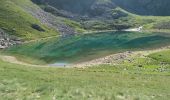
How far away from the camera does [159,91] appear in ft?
121

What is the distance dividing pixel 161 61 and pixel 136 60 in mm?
7487

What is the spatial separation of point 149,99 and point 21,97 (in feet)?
37.3

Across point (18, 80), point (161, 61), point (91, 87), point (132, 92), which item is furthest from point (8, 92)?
point (161, 61)

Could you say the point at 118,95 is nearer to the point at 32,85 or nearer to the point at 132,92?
the point at 132,92

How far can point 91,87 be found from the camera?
119 ft

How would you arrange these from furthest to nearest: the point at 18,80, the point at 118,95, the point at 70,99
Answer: the point at 18,80
the point at 118,95
the point at 70,99

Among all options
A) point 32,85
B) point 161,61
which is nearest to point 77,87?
point 32,85

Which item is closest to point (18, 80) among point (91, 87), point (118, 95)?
point (91, 87)

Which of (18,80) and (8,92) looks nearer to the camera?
(8,92)

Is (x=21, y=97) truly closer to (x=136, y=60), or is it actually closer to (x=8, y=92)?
(x=8, y=92)

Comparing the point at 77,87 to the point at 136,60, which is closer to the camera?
the point at 77,87

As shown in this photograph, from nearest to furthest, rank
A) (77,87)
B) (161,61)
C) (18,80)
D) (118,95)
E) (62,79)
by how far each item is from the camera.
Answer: (118,95), (77,87), (18,80), (62,79), (161,61)

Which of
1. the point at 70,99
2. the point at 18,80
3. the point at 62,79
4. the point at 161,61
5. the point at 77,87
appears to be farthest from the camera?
the point at 161,61

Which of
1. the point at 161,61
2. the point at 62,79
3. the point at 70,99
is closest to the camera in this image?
the point at 70,99
